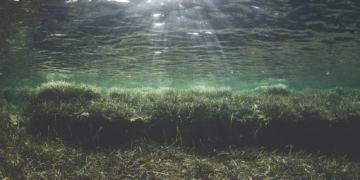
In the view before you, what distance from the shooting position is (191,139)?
25.5ft

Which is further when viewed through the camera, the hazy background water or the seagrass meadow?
the hazy background water

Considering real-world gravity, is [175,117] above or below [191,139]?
above

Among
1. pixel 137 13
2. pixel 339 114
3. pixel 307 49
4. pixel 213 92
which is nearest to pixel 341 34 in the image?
pixel 307 49

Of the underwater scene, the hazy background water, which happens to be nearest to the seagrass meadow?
the underwater scene

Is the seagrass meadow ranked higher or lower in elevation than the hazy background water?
lower

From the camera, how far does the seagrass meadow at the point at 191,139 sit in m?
5.73

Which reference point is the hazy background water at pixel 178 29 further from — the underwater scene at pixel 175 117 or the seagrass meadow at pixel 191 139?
the seagrass meadow at pixel 191 139

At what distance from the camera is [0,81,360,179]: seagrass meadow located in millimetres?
5734

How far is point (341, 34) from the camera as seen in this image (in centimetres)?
1216

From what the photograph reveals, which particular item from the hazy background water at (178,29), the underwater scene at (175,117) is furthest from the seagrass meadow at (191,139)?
the hazy background water at (178,29)

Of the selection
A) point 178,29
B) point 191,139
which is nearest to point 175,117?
point 191,139

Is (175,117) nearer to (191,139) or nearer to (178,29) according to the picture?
(191,139)

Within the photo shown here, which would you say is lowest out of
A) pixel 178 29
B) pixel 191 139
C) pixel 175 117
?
pixel 191 139

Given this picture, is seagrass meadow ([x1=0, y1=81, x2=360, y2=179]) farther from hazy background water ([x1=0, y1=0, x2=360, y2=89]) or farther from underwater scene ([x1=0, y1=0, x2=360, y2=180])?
hazy background water ([x1=0, y1=0, x2=360, y2=89])
